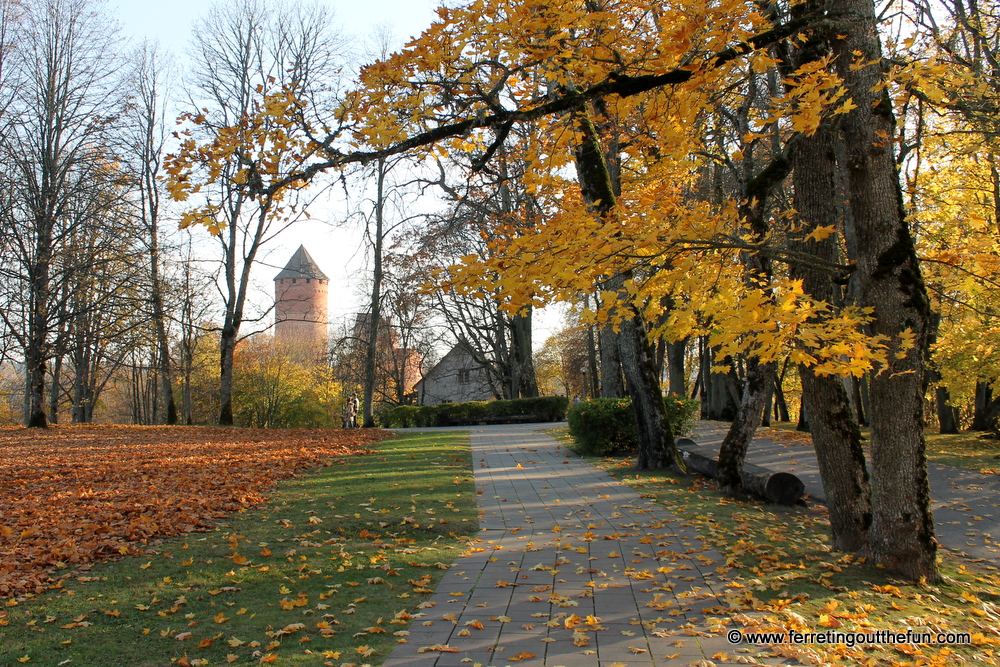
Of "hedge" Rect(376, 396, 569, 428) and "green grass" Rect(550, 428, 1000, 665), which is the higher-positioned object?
"hedge" Rect(376, 396, 569, 428)

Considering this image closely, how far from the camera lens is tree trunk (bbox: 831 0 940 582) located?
191 inches

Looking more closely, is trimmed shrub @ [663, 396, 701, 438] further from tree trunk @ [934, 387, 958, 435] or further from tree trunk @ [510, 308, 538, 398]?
tree trunk @ [510, 308, 538, 398]

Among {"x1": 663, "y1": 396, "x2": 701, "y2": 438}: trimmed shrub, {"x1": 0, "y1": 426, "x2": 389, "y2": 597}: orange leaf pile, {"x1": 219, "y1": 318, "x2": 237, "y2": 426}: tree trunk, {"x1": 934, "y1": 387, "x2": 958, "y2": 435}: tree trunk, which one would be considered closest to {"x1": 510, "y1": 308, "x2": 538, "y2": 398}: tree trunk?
{"x1": 219, "y1": 318, "x2": 237, "y2": 426}: tree trunk

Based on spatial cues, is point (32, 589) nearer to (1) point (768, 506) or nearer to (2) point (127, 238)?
(1) point (768, 506)

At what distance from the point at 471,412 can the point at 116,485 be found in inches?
803

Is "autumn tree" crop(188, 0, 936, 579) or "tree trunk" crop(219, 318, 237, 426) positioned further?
"tree trunk" crop(219, 318, 237, 426)

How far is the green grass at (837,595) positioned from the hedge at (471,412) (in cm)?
2106

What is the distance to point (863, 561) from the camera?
5195mm

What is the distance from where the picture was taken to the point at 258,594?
462 cm

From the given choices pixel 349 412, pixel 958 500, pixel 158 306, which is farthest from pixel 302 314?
pixel 958 500

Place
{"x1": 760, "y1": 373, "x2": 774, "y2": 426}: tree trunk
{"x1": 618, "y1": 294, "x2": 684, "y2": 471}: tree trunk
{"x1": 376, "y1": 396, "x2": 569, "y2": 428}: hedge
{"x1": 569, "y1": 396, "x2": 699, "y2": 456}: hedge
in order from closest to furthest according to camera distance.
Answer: {"x1": 760, "y1": 373, "x2": 774, "y2": 426}: tree trunk, {"x1": 618, "y1": 294, "x2": 684, "y2": 471}: tree trunk, {"x1": 569, "y1": 396, "x2": 699, "y2": 456}: hedge, {"x1": 376, "y1": 396, "x2": 569, "y2": 428}: hedge

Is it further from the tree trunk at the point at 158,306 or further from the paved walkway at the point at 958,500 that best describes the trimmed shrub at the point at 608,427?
the tree trunk at the point at 158,306

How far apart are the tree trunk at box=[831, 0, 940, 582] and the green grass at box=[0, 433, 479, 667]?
3.56 meters

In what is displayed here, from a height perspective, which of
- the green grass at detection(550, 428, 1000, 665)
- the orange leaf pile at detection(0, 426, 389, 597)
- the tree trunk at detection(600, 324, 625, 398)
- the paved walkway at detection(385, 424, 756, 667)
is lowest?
the green grass at detection(550, 428, 1000, 665)
